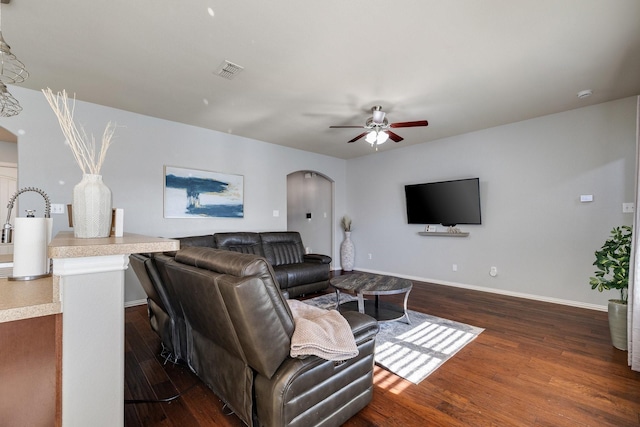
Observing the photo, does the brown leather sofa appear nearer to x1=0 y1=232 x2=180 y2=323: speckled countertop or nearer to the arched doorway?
the arched doorway

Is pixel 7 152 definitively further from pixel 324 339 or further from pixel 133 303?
pixel 324 339

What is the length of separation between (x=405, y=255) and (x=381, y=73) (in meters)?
3.66

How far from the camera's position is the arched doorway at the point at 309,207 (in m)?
6.76

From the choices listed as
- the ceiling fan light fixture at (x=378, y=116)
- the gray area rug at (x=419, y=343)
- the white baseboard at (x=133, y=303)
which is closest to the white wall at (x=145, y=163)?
the white baseboard at (x=133, y=303)

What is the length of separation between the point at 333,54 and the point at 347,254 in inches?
174

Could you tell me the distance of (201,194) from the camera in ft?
14.5

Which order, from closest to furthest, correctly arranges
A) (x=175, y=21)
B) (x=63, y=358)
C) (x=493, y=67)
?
(x=63, y=358) < (x=175, y=21) < (x=493, y=67)

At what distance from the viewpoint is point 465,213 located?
15.2 feet

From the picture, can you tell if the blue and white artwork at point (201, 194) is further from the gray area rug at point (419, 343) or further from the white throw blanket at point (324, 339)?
the white throw blanket at point (324, 339)

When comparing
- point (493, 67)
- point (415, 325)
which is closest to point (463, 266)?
point (415, 325)

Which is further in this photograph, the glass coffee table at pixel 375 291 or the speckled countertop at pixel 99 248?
the glass coffee table at pixel 375 291

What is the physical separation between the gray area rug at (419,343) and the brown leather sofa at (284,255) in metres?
1.41

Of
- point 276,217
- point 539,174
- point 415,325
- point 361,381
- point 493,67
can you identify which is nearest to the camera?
point 361,381

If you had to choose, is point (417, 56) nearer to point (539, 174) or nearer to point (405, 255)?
point (539, 174)
